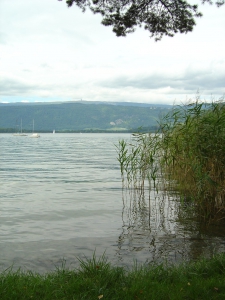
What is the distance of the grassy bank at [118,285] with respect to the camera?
17.0 ft

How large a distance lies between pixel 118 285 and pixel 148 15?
7439mm

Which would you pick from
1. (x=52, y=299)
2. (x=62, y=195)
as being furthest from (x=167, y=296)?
(x=62, y=195)

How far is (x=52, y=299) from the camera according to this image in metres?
5.07

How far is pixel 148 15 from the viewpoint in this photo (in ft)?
33.1

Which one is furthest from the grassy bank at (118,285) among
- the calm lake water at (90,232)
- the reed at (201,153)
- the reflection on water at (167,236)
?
the reed at (201,153)

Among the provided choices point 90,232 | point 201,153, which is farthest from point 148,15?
point 90,232

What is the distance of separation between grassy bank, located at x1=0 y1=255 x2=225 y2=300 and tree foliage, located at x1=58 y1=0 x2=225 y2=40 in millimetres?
6746

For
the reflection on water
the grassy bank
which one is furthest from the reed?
the grassy bank

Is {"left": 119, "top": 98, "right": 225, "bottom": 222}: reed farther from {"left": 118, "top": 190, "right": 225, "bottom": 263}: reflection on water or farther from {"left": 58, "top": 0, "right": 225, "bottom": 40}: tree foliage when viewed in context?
{"left": 58, "top": 0, "right": 225, "bottom": 40}: tree foliage

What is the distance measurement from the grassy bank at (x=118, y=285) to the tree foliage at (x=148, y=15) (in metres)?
6.75

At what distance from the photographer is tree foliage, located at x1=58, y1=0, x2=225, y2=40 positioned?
9.76m

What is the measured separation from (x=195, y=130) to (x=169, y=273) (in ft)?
21.3

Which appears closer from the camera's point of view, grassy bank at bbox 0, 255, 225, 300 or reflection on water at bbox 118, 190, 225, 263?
grassy bank at bbox 0, 255, 225, 300

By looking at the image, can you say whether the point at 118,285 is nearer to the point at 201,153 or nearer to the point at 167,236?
the point at 167,236
